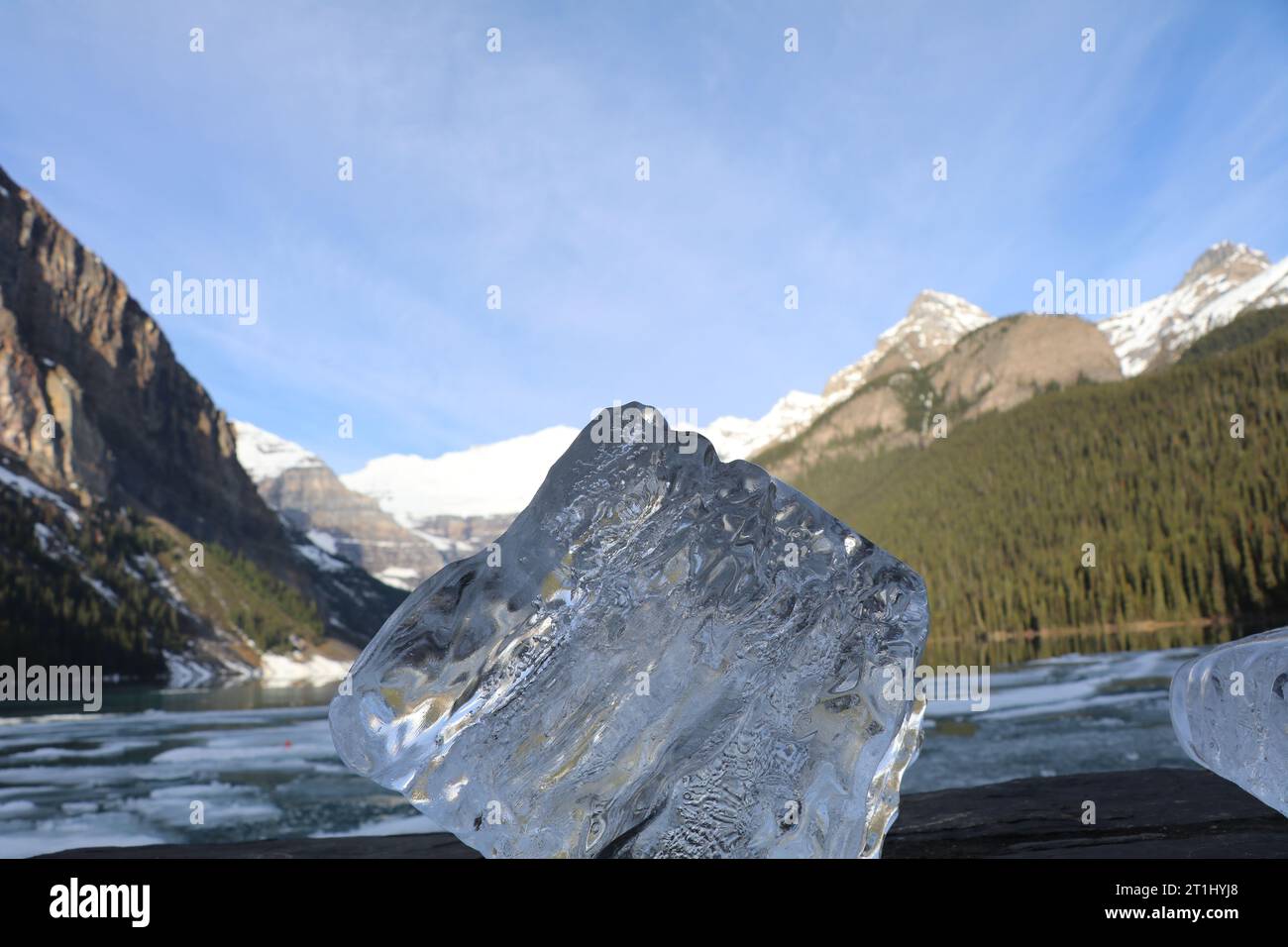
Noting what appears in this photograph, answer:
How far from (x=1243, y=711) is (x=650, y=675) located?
8.07 ft

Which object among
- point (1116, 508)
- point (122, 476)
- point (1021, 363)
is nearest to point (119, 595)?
point (122, 476)

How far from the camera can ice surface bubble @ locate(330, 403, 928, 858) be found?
138 inches

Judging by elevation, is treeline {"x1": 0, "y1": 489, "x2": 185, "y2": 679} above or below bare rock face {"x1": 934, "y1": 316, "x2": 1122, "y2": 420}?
below

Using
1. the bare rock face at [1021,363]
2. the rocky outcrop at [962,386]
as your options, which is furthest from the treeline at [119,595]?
the bare rock face at [1021,363]

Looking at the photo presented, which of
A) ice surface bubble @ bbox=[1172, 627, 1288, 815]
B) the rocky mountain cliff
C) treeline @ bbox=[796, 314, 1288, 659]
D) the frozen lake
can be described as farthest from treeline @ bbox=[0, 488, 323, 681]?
ice surface bubble @ bbox=[1172, 627, 1288, 815]

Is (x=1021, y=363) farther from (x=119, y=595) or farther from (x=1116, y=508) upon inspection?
(x=119, y=595)

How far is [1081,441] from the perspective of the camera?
94875 mm

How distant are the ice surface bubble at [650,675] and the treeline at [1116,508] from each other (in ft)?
207

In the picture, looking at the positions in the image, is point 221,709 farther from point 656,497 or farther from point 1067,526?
point 1067,526

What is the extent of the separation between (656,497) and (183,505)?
180259 millimetres

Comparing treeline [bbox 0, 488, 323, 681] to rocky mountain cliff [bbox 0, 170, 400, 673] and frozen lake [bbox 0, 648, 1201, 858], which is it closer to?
rocky mountain cliff [bbox 0, 170, 400, 673]

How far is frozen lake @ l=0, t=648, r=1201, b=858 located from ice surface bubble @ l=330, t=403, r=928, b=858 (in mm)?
6290

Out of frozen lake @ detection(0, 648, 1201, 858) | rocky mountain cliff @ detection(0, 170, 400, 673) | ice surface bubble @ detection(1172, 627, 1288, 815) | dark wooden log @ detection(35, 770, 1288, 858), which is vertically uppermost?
rocky mountain cliff @ detection(0, 170, 400, 673)

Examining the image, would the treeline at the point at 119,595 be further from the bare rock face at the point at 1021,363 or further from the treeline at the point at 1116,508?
the bare rock face at the point at 1021,363
